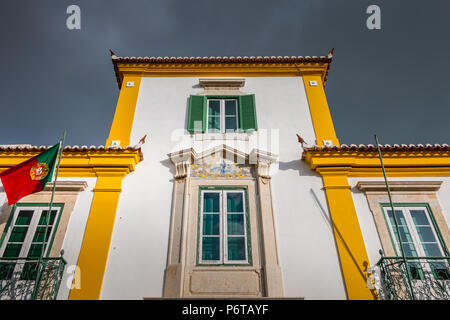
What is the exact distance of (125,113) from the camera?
29.8ft

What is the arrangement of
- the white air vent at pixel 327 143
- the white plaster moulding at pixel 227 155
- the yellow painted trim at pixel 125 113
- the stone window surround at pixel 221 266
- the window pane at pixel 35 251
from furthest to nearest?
the yellow painted trim at pixel 125 113 → the white air vent at pixel 327 143 → the white plaster moulding at pixel 227 155 → the window pane at pixel 35 251 → the stone window surround at pixel 221 266

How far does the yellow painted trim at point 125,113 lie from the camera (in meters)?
8.56

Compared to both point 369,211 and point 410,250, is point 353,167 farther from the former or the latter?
point 410,250

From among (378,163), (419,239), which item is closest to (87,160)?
(378,163)

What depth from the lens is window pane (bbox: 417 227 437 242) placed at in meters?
6.52

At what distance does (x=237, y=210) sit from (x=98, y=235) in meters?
2.84

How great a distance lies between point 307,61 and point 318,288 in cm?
687

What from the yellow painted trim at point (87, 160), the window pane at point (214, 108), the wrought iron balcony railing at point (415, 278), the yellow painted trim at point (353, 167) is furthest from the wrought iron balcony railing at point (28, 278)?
the wrought iron balcony railing at point (415, 278)

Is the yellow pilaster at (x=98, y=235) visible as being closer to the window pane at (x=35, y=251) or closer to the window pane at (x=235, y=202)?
the window pane at (x=35, y=251)

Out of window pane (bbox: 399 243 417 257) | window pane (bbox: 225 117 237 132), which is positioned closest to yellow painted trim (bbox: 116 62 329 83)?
window pane (bbox: 225 117 237 132)

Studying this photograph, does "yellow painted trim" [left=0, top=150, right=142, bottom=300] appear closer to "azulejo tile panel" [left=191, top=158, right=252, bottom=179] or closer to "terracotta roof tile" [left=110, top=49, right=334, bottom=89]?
"azulejo tile panel" [left=191, top=158, right=252, bottom=179]

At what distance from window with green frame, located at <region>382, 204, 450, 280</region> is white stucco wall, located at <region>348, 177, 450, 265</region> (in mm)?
335

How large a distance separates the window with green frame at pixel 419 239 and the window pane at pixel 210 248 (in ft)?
11.0
